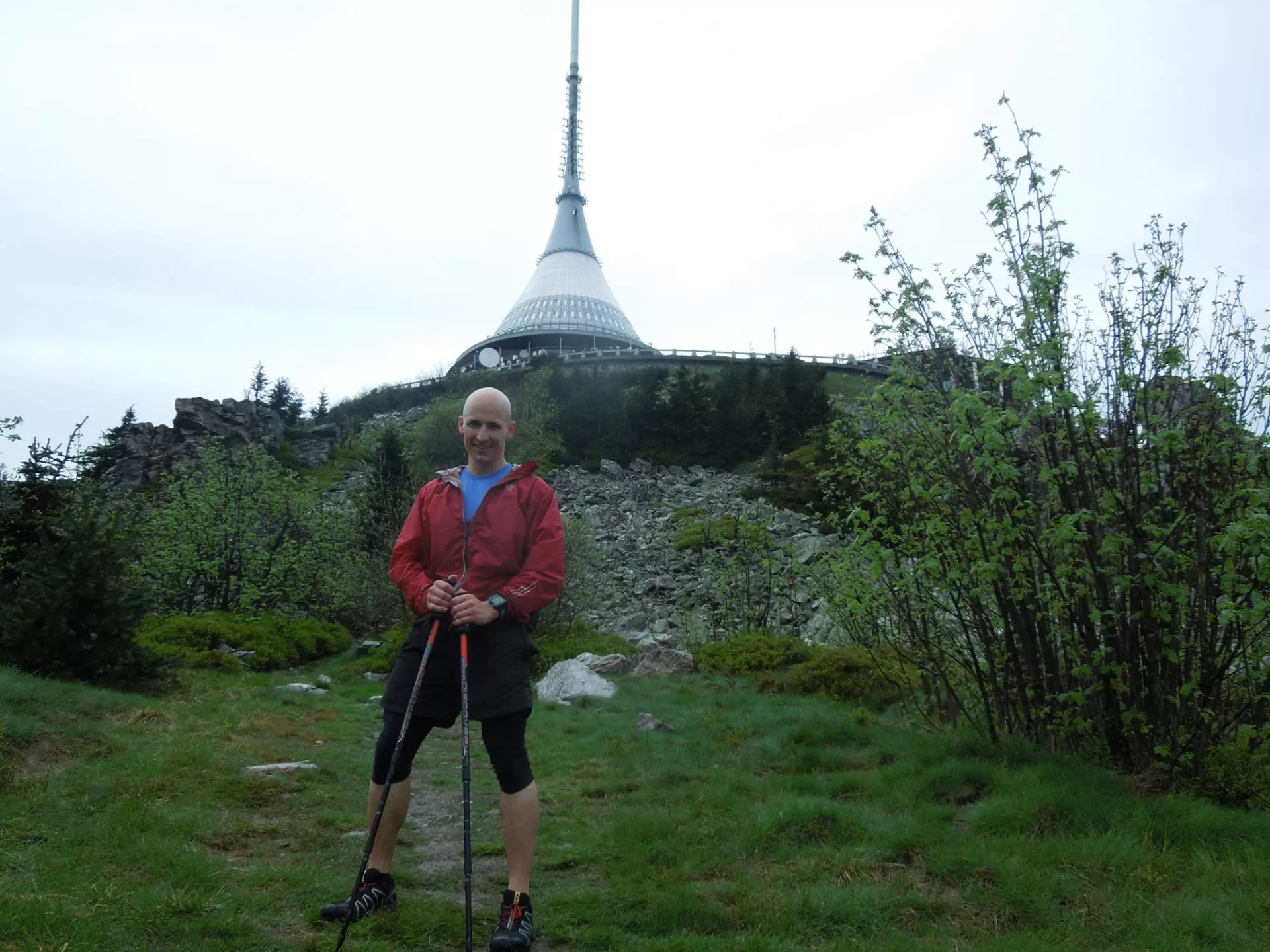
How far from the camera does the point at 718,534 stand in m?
21.8

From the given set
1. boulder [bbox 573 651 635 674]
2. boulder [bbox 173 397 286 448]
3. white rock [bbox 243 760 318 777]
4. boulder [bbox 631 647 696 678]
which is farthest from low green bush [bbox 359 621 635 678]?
boulder [bbox 173 397 286 448]

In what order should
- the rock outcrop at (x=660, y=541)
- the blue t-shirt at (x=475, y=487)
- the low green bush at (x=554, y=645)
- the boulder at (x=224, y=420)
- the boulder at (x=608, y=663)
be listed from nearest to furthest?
the blue t-shirt at (x=475, y=487), the boulder at (x=608, y=663), the low green bush at (x=554, y=645), the rock outcrop at (x=660, y=541), the boulder at (x=224, y=420)

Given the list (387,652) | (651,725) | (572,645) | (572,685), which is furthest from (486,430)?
(387,652)

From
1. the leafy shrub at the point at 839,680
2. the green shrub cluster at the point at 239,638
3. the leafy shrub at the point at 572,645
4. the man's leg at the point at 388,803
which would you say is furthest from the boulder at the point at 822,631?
the green shrub cluster at the point at 239,638

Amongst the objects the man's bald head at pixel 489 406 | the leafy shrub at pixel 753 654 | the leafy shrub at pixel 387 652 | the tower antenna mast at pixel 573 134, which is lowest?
the leafy shrub at pixel 387 652

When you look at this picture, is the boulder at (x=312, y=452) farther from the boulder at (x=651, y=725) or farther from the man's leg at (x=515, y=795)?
the man's leg at (x=515, y=795)

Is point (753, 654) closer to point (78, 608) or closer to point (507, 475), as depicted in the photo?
point (78, 608)

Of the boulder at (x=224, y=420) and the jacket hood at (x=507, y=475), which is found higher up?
the boulder at (x=224, y=420)

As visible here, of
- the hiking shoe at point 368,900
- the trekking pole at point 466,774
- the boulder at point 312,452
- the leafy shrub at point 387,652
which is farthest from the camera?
the boulder at point 312,452

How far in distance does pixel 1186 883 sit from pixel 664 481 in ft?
121

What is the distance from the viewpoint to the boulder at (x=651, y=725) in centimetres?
884

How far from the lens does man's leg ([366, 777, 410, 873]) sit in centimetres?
376

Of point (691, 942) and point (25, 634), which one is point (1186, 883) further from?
point (25, 634)

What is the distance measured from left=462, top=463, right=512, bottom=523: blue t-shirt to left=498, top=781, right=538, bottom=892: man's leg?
1.27 m
